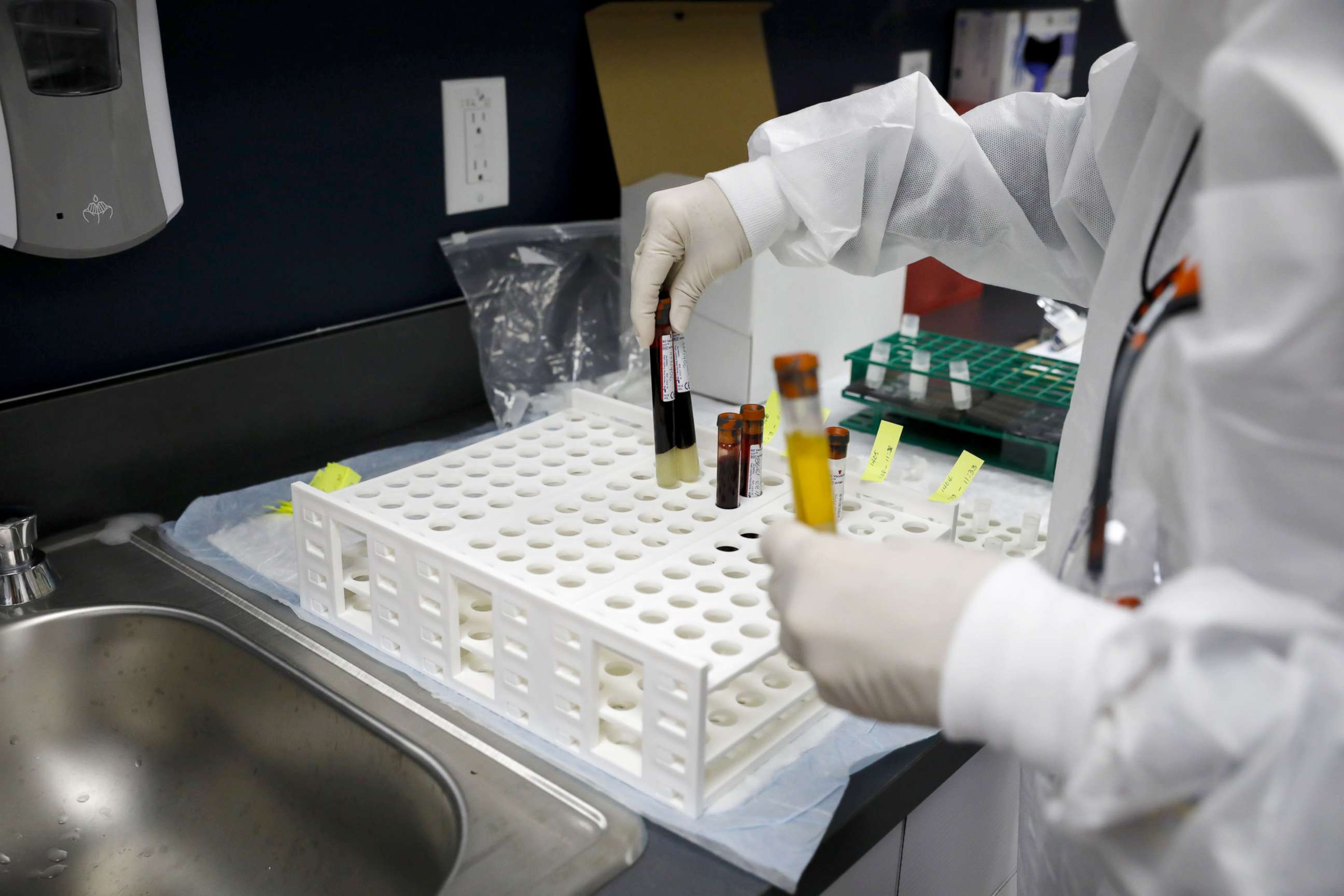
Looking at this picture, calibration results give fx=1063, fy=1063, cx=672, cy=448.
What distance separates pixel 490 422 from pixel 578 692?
0.83 m

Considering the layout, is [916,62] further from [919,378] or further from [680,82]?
[919,378]

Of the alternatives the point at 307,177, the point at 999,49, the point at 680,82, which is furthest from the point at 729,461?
the point at 999,49

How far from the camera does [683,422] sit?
45.1 inches

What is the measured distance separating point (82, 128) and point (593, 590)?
75 centimetres

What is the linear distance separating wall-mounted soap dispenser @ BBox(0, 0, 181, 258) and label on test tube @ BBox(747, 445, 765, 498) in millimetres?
730

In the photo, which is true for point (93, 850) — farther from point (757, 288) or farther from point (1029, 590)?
point (757, 288)

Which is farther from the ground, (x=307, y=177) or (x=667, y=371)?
(x=307, y=177)

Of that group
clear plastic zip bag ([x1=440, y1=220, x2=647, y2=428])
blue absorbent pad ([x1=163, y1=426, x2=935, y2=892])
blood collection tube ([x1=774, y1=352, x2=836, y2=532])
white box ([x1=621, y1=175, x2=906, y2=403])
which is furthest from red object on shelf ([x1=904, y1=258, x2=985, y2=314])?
blood collection tube ([x1=774, y1=352, x2=836, y2=532])

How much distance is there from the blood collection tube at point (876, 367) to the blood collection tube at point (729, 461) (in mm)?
544

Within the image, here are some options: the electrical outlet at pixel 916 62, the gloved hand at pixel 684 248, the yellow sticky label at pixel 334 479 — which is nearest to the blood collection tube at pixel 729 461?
the gloved hand at pixel 684 248

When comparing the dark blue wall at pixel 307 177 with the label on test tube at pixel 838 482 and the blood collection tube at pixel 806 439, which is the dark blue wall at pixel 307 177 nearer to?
the label on test tube at pixel 838 482

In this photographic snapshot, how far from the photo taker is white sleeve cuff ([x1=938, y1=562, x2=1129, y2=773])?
55 centimetres

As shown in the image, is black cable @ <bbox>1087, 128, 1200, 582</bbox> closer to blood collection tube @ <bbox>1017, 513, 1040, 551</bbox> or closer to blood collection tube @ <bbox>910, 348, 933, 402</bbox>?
blood collection tube @ <bbox>1017, 513, 1040, 551</bbox>

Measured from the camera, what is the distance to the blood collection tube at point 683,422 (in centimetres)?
112
